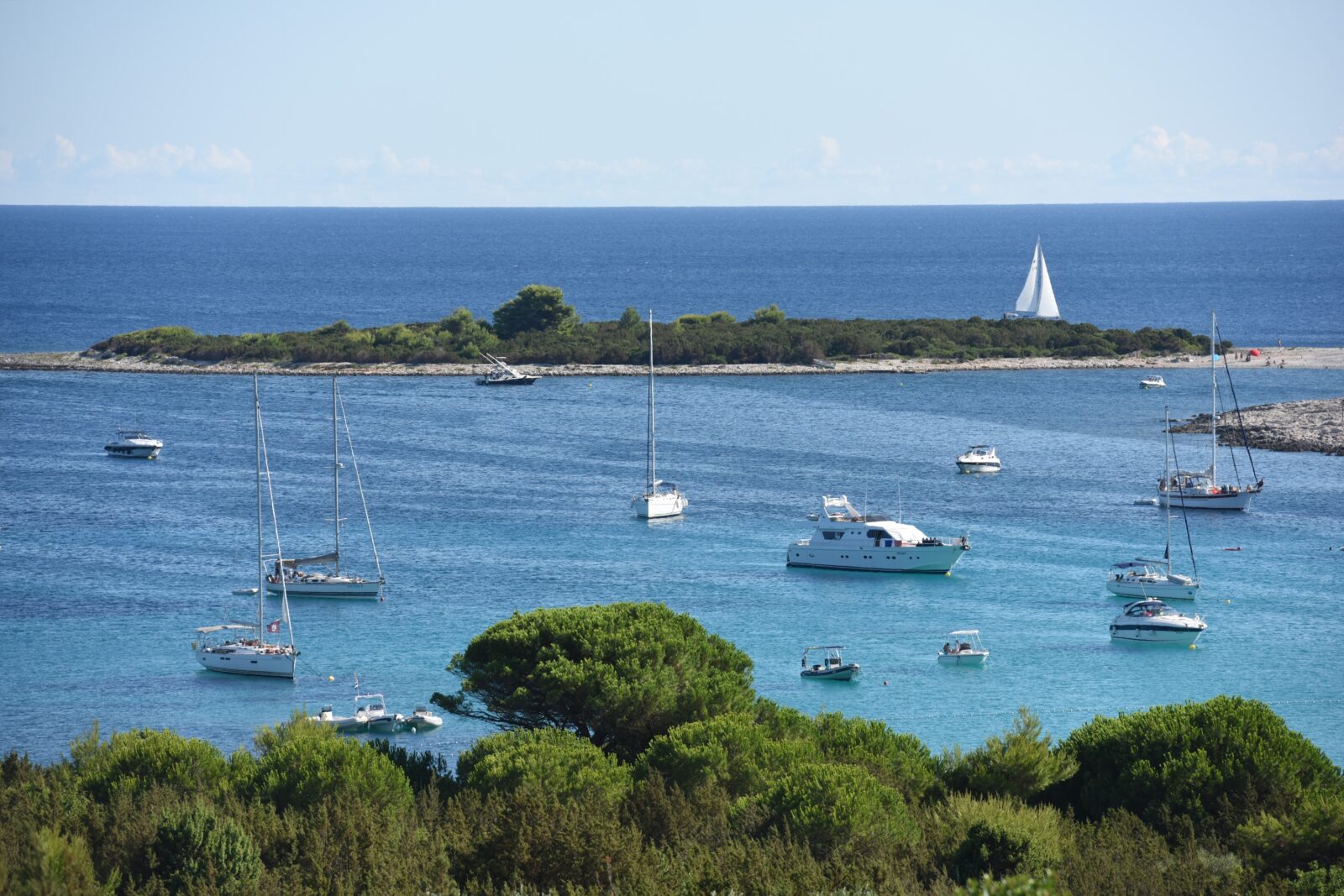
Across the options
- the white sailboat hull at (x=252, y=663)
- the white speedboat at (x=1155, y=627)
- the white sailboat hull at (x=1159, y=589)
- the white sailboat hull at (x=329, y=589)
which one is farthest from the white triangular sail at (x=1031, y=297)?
the white sailboat hull at (x=252, y=663)

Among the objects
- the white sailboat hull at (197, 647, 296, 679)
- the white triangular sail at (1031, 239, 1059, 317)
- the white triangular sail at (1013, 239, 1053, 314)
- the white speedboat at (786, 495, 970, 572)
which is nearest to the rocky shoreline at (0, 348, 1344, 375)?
the white triangular sail at (1031, 239, 1059, 317)

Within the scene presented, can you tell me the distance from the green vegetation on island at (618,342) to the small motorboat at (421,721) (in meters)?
66.5

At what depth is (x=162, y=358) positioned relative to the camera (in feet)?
342

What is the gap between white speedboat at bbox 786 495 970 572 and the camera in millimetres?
51531

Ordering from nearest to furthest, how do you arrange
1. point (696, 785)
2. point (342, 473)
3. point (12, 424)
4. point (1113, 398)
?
point (696, 785)
point (342, 473)
point (12, 424)
point (1113, 398)

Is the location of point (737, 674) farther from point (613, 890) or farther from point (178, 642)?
point (178, 642)

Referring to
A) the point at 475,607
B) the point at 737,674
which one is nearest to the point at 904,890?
the point at 737,674

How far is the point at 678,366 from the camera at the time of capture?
102m

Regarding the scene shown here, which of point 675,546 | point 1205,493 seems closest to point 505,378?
point 675,546

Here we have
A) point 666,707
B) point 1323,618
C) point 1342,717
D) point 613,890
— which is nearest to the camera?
point 613,890

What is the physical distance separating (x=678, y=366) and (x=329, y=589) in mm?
55327

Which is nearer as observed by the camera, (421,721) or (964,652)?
(421,721)

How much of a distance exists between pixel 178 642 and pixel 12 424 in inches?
1686

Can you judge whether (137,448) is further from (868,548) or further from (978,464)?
(978,464)
